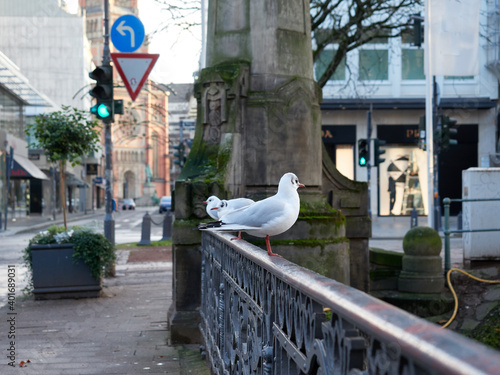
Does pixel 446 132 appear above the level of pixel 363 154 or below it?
above

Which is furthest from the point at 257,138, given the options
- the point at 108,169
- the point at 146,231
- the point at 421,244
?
the point at 146,231

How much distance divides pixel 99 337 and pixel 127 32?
7413 millimetres

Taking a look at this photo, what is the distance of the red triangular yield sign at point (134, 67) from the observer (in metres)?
12.4

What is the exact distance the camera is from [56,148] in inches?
627

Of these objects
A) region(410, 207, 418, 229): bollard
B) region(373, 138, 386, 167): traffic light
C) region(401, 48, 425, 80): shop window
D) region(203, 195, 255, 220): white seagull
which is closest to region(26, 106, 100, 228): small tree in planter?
region(203, 195, 255, 220): white seagull

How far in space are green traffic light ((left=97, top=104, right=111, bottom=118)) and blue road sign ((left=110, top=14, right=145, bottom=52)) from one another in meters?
1.23

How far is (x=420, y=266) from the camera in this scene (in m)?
9.48

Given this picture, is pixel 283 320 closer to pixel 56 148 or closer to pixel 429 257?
pixel 429 257

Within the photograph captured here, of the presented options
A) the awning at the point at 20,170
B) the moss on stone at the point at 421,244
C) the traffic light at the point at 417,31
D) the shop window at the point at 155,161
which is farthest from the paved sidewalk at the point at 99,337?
the shop window at the point at 155,161

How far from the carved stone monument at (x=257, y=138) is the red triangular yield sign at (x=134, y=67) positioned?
4443 millimetres

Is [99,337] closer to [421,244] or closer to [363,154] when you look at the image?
[421,244]

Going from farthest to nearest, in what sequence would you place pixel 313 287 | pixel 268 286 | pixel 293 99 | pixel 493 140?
pixel 493 140
pixel 293 99
pixel 268 286
pixel 313 287

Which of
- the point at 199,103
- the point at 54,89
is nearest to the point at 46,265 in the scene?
the point at 199,103

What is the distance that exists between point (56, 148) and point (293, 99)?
9471 mm
